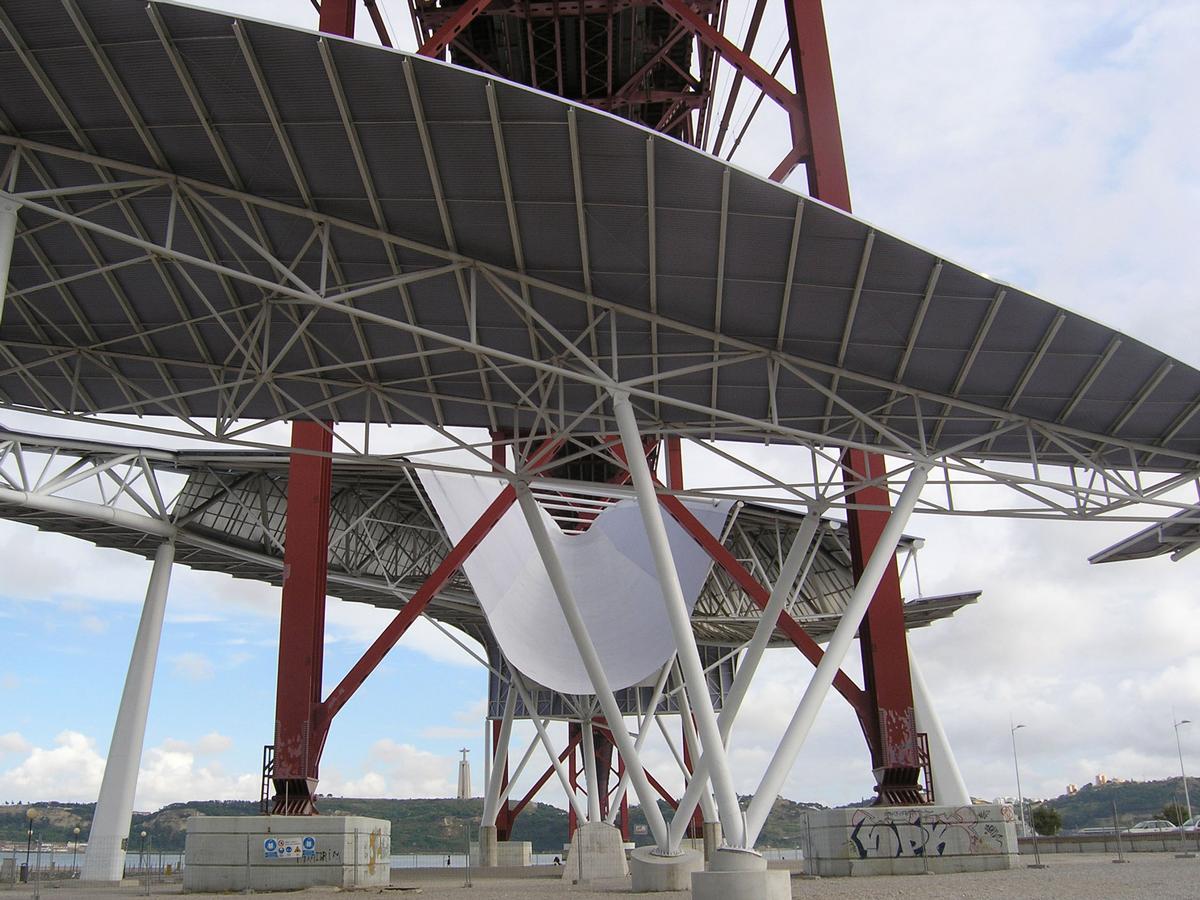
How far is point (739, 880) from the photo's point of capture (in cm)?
1686

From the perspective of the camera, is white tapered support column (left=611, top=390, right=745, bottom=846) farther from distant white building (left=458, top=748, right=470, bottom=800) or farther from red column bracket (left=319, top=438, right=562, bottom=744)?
distant white building (left=458, top=748, right=470, bottom=800)

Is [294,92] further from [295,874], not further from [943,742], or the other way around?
[943,742]

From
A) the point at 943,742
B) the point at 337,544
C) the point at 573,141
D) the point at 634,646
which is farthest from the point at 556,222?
the point at 943,742

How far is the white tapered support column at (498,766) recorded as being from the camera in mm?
58688

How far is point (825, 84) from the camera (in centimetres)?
2986

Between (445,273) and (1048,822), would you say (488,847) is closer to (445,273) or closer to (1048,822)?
(1048,822)

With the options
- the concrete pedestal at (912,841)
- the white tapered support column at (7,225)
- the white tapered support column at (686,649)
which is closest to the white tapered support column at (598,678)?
the white tapered support column at (686,649)

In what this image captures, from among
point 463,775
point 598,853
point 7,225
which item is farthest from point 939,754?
point 463,775

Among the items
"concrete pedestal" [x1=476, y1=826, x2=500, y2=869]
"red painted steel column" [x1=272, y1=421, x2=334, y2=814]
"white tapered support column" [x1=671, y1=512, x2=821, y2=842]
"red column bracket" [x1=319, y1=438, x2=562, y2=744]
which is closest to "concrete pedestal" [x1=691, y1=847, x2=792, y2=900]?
"white tapered support column" [x1=671, y1=512, x2=821, y2=842]

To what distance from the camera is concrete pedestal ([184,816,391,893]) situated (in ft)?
81.0

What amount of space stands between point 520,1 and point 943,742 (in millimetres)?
36770

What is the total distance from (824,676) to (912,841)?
29.1ft

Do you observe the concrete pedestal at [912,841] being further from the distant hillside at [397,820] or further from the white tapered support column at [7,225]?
the distant hillside at [397,820]

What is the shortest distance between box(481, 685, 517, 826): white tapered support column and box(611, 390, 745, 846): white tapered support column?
137 ft
